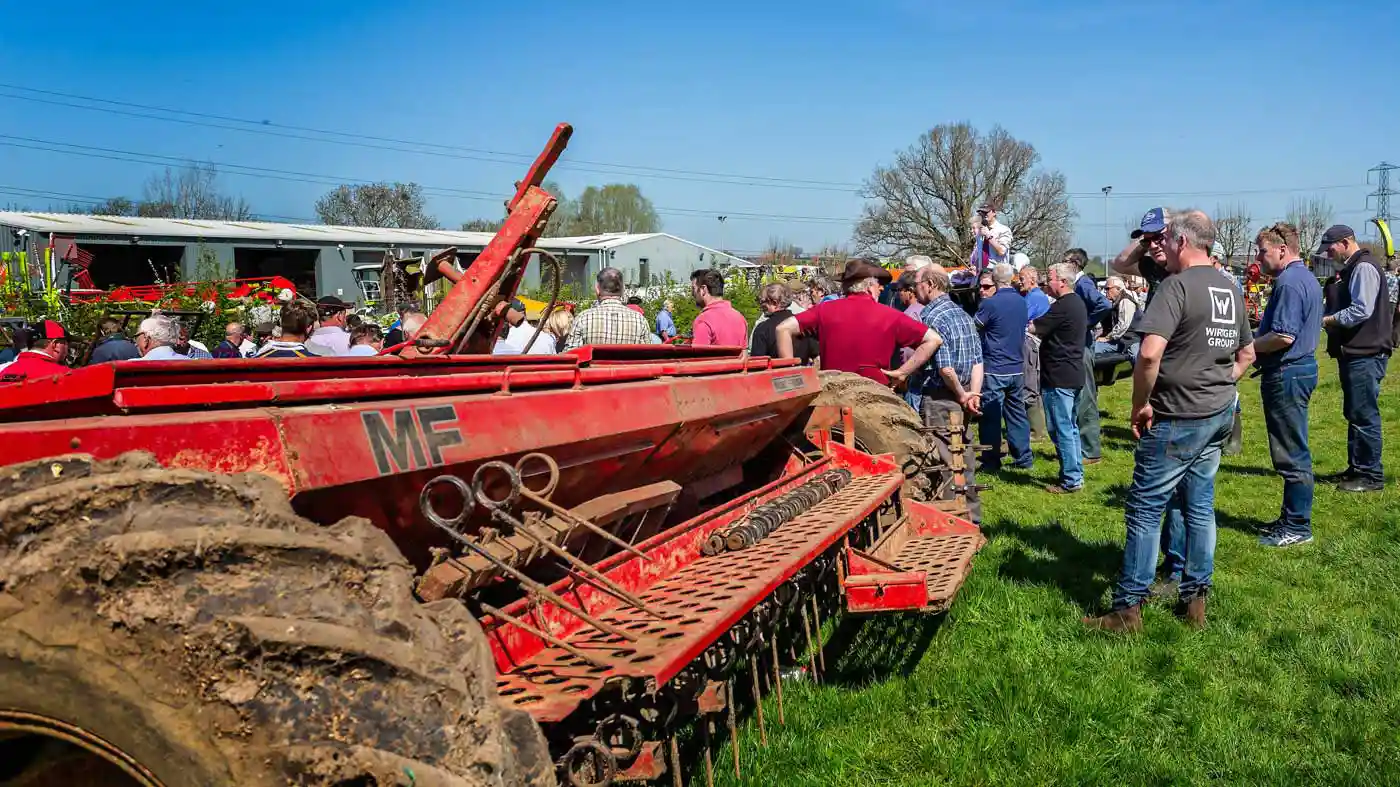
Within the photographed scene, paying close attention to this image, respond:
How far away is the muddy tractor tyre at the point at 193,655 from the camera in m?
1.75

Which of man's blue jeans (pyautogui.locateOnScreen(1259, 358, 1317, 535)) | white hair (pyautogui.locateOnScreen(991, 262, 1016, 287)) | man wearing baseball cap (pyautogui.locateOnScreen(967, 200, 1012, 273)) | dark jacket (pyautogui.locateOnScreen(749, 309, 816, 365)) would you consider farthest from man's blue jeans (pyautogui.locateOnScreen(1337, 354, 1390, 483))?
dark jacket (pyautogui.locateOnScreen(749, 309, 816, 365))

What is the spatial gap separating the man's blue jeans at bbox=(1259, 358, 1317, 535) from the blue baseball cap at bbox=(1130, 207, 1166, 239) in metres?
2.36

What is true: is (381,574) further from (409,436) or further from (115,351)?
(115,351)

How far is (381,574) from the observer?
6.38 ft

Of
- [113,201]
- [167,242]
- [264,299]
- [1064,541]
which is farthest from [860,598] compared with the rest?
[113,201]

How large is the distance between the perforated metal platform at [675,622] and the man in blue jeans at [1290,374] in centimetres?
396

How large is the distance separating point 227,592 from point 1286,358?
7.06 m

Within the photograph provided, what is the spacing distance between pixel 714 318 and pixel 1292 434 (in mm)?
4072

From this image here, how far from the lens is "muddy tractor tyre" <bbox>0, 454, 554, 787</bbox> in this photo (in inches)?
69.1

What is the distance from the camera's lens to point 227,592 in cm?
178

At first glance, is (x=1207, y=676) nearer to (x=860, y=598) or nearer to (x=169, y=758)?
(x=860, y=598)

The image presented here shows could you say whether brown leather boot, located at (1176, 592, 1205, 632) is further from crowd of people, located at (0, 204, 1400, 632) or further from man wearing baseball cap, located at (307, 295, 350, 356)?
man wearing baseball cap, located at (307, 295, 350, 356)

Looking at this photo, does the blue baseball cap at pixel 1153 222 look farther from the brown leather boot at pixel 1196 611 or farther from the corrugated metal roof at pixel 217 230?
the corrugated metal roof at pixel 217 230

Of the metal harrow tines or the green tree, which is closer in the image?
the metal harrow tines
